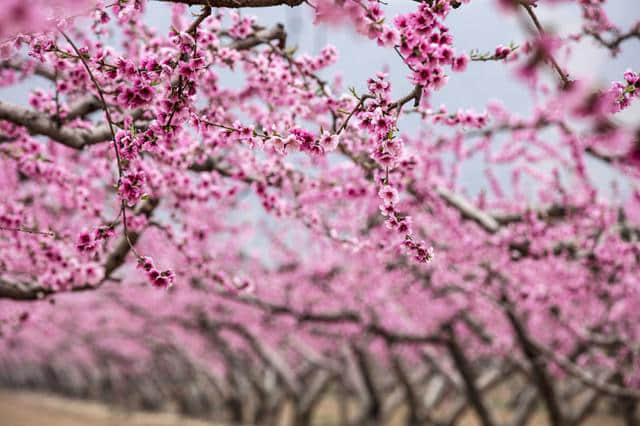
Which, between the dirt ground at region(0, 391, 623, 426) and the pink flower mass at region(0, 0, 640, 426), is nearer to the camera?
the pink flower mass at region(0, 0, 640, 426)

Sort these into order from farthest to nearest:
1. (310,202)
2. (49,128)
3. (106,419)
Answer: (106,419) → (310,202) → (49,128)

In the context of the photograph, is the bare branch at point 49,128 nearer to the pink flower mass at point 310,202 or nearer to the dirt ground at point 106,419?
the pink flower mass at point 310,202

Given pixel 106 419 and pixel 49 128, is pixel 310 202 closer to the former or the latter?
pixel 49 128

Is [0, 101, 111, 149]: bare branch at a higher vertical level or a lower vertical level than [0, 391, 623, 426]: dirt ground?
lower

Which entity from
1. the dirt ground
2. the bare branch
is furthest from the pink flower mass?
the dirt ground

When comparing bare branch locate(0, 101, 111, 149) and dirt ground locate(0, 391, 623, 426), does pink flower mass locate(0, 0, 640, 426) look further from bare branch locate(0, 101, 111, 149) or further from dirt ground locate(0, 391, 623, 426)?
dirt ground locate(0, 391, 623, 426)

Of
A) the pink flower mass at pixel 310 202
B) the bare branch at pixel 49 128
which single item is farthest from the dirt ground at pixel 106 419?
the bare branch at pixel 49 128

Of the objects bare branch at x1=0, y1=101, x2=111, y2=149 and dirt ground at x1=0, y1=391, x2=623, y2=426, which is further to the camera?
dirt ground at x1=0, y1=391, x2=623, y2=426

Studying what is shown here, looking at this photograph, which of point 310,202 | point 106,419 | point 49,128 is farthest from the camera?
point 106,419

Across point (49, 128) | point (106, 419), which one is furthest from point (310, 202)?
point (106, 419)

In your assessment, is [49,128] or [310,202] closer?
[49,128]

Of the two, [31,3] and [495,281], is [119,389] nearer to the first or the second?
[495,281]

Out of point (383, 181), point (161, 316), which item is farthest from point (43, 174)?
point (161, 316)

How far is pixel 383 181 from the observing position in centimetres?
273
